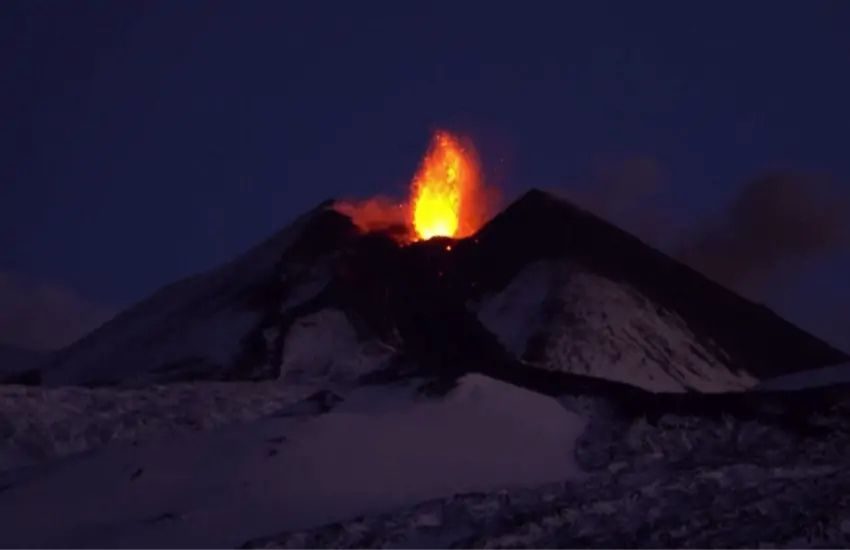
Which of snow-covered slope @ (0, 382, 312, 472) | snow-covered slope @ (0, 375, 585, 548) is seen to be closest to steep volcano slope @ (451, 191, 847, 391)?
snow-covered slope @ (0, 382, 312, 472)

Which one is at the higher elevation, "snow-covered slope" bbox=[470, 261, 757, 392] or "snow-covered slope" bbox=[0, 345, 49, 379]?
"snow-covered slope" bbox=[0, 345, 49, 379]

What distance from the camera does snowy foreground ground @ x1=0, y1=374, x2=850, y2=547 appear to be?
26.6 metres

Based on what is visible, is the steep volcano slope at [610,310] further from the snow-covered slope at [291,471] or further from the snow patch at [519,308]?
the snow-covered slope at [291,471]

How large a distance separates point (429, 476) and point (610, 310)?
40.6 m

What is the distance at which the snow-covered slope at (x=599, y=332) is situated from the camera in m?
66.2

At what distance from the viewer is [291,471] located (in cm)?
3288

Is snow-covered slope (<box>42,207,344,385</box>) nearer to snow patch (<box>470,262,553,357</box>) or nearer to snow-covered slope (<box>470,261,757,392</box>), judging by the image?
snow patch (<box>470,262,553,357</box>)

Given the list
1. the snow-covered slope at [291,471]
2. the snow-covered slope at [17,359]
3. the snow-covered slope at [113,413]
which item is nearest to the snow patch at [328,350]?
the snow-covered slope at [113,413]

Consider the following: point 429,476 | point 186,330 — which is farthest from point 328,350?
point 429,476

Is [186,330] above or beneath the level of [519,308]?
above

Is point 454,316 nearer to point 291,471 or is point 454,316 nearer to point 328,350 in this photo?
point 328,350

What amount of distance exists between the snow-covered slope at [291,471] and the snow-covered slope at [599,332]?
26259mm

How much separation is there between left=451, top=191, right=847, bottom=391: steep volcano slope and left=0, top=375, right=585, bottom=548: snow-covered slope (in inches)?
1066

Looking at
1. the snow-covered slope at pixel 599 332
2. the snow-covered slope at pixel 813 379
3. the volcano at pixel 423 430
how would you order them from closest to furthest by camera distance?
the volcano at pixel 423 430, the snow-covered slope at pixel 813 379, the snow-covered slope at pixel 599 332
